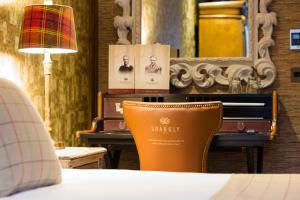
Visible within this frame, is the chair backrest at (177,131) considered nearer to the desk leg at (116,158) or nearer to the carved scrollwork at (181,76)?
the desk leg at (116,158)

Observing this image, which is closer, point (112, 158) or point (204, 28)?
point (112, 158)

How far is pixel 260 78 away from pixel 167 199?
279cm

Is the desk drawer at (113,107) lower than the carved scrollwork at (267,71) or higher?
lower

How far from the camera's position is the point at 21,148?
5.85ft

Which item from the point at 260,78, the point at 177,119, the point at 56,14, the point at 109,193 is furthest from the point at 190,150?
the point at 260,78

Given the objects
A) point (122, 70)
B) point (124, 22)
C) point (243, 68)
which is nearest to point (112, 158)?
point (122, 70)

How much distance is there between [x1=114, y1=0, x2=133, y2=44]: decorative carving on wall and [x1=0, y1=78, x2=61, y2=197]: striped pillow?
2527 millimetres

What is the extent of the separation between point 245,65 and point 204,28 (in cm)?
44

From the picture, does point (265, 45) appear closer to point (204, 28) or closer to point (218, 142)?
point (204, 28)

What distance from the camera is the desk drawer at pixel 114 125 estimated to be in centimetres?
397

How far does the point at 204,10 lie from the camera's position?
14.3 ft

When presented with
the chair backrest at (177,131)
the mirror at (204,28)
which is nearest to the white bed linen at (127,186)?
the chair backrest at (177,131)

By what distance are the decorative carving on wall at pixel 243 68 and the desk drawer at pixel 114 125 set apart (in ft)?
2.07

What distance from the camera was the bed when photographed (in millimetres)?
1679
